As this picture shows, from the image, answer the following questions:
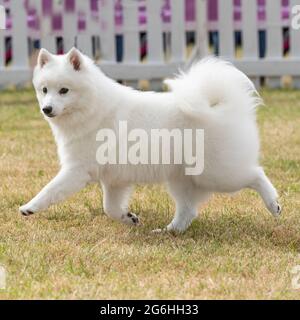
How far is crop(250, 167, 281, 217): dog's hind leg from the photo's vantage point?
469 cm

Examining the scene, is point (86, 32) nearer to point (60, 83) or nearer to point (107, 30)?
point (107, 30)

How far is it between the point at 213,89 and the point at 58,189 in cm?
96

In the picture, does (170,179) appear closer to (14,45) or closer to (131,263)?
(131,263)

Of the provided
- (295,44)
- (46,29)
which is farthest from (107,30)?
(295,44)

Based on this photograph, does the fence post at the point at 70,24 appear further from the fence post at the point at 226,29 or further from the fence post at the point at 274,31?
the fence post at the point at 274,31

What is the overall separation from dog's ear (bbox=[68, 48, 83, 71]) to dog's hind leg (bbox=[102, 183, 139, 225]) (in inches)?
26.6

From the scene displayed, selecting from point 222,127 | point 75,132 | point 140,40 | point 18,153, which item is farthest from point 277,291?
point 140,40

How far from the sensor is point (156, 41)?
11.2 m

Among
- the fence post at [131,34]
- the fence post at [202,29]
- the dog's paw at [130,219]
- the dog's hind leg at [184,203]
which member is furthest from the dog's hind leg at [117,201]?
the fence post at [131,34]

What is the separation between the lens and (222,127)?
453 cm

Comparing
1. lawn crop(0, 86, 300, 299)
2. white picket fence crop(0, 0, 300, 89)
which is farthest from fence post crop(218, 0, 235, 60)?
lawn crop(0, 86, 300, 299)

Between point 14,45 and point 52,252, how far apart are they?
740cm

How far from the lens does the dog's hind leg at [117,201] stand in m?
4.80

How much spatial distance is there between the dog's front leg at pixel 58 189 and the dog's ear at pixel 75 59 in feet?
1.75
